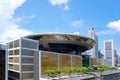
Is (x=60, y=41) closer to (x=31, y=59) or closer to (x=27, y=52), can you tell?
(x=31, y=59)

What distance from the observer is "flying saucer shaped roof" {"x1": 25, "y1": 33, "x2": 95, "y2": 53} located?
4064 inches

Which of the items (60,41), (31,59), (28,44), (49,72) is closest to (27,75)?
(31,59)

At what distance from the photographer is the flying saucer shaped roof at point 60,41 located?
103 metres

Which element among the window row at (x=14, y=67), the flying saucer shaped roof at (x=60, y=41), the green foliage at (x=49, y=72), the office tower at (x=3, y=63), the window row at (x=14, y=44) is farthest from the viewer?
the flying saucer shaped roof at (x=60, y=41)

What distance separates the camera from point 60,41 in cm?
10462

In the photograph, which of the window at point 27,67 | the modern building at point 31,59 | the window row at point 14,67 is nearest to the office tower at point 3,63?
the modern building at point 31,59

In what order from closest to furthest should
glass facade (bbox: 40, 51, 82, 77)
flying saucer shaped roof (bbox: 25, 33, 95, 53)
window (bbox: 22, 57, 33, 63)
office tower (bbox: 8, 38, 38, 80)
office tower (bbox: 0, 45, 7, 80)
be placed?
office tower (bbox: 0, 45, 7, 80) → office tower (bbox: 8, 38, 38, 80) → window (bbox: 22, 57, 33, 63) → glass facade (bbox: 40, 51, 82, 77) → flying saucer shaped roof (bbox: 25, 33, 95, 53)

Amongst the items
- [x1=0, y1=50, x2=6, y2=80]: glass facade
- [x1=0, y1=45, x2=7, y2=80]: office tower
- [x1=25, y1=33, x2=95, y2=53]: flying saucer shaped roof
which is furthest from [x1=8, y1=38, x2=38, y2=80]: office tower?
[x1=0, y1=50, x2=6, y2=80]: glass facade

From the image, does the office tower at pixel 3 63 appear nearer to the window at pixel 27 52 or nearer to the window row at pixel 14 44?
the window at pixel 27 52

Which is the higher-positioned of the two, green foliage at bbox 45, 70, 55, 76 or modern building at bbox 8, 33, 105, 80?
modern building at bbox 8, 33, 105, 80

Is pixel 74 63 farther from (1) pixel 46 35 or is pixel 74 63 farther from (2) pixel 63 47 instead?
(1) pixel 46 35

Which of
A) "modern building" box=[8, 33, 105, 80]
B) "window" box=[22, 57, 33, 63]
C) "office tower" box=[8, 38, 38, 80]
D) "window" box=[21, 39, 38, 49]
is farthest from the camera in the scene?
"window" box=[21, 39, 38, 49]


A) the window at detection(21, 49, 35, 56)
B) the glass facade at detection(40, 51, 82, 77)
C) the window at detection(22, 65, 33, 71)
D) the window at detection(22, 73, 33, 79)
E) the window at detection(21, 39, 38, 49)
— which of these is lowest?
the window at detection(22, 73, 33, 79)

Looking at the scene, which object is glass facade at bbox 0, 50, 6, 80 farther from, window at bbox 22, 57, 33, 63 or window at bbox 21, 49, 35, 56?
window at bbox 21, 49, 35, 56
